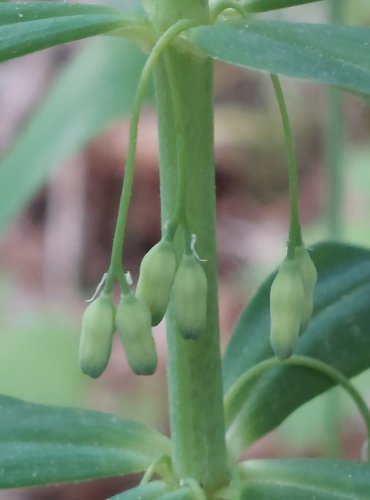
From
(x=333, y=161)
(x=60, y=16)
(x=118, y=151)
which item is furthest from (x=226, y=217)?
(x=60, y=16)

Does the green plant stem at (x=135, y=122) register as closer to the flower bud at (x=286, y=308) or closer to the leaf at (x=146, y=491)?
the flower bud at (x=286, y=308)

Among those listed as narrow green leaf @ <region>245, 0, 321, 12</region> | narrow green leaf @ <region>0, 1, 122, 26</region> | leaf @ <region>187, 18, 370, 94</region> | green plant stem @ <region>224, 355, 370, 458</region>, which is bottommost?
green plant stem @ <region>224, 355, 370, 458</region>

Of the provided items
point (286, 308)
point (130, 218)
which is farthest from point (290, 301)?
point (130, 218)

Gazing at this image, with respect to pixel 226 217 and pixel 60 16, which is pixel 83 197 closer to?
pixel 226 217

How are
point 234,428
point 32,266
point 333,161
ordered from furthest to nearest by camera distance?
1. point 32,266
2. point 333,161
3. point 234,428

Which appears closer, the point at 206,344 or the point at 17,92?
the point at 206,344

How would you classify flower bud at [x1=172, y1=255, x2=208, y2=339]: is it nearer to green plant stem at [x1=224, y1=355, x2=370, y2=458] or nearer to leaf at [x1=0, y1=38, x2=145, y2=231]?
green plant stem at [x1=224, y1=355, x2=370, y2=458]

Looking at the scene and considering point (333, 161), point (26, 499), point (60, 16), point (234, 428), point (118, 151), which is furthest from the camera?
point (118, 151)

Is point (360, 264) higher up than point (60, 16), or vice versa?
point (60, 16)

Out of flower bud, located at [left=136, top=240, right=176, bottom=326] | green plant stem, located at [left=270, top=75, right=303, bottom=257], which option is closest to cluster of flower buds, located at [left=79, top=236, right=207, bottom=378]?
flower bud, located at [left=136, top=240, right=176, bottom=326]
